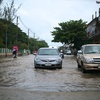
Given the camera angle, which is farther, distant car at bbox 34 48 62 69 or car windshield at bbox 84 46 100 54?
distant car at bbox 34 48 62 69

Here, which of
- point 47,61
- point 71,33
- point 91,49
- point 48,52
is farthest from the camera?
point 71,33

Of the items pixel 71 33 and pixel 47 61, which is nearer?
pixel 47 61

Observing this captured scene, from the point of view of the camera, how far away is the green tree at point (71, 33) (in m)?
60.1

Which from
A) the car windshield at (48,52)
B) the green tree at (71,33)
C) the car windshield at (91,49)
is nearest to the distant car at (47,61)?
the car windshield at (48,52)

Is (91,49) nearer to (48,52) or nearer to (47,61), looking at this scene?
(47,61)

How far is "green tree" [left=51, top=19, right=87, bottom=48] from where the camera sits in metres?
60.1

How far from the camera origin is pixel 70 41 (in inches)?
2446

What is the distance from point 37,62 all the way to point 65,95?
901 centimetres

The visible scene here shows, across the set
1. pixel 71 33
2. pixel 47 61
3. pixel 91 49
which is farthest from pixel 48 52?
pixel 71 33

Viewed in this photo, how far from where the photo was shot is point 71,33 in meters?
59.7

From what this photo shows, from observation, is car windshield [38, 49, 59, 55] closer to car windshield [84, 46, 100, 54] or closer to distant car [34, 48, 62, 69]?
distant car [34, 48, 62, 69]

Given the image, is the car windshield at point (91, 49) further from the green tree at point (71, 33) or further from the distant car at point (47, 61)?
the green tree at point (71, 33)

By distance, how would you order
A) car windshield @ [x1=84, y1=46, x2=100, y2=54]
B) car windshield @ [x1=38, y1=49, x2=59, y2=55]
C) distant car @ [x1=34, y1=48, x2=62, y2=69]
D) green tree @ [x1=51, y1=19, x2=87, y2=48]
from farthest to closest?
green tree @ [x1=51, y1=19, x2=87, y2=48]
car windshield @ [x1=38, y1=49, x2=59, y2=55]
distant car @ [x1=34, y1=48, x2=62, y2=69]
car windshield @ [x1=84, y1=46, x2=100, y2=54]

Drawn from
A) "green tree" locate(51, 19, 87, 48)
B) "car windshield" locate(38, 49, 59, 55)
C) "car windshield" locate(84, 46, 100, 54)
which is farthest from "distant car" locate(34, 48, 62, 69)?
"green tree" locate(51, 19, 87, 48)
